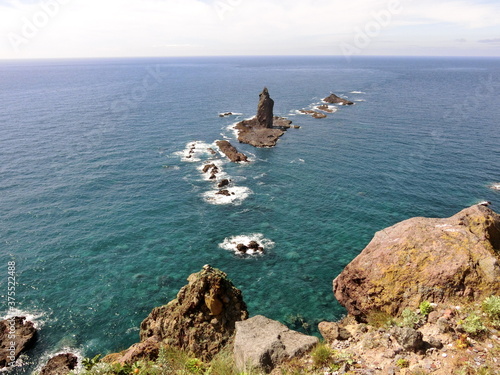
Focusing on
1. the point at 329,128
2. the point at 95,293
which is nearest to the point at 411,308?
the point at 95,293

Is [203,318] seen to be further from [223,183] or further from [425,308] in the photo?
[223,183]

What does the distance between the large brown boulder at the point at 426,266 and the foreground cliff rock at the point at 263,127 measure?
214ft

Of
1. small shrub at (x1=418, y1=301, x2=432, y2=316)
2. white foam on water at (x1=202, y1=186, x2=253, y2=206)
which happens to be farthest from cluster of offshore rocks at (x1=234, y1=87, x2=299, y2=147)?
small shrub at (x1=418, y1=301, x2=432, y2=316)

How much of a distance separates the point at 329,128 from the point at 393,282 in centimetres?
8513

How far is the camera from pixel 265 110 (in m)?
99.7

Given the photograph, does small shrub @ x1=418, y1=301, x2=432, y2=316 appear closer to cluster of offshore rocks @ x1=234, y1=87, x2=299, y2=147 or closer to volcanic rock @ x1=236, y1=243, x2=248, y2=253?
volcanic rock @ x1=236, y1=243, x2=248, y2=253

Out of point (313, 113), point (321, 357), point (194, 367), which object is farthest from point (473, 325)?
point (313, 113)

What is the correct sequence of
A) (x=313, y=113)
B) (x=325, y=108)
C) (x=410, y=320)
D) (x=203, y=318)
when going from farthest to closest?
(x=325, y=108) → (x=313, y=113) → (x=203, y=318) → (x=410, y=320)

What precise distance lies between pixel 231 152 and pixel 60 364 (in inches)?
2321

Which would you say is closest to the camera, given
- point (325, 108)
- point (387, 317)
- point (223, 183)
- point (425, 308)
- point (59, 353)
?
point (425, 308)

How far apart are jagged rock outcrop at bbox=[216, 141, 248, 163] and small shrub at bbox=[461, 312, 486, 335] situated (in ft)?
211

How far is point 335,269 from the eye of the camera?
41.7m

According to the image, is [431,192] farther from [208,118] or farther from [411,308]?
[208,118]

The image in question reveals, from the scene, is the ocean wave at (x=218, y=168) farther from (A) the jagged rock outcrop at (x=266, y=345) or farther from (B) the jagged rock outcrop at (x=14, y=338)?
(A) the jagged rock outcrop at (x=266, y=345)
